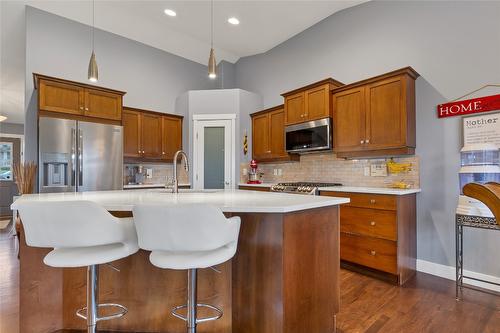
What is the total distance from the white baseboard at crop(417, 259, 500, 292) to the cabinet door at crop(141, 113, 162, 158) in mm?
4257

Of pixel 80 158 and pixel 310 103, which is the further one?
pixel 310 103

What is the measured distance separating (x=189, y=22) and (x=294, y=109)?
2.29 m

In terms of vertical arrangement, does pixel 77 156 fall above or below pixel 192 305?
above

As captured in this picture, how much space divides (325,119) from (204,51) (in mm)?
3094

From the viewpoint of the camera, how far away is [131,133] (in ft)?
14.9

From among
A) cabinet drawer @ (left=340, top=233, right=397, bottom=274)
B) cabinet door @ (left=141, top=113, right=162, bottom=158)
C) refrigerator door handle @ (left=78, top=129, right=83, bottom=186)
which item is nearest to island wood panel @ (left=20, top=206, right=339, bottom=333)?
cabinet drawer @ (left=340, top=233, right=397, bottom=274)

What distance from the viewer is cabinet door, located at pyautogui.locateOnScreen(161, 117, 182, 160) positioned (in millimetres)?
4973

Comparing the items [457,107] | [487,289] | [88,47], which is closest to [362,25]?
[457,107]

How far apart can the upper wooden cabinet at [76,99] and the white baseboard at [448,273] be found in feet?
14.9

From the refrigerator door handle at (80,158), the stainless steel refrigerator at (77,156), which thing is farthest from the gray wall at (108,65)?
the refrigerator door handle at (80,158)

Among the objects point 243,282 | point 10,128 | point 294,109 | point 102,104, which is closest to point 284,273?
point 243,282

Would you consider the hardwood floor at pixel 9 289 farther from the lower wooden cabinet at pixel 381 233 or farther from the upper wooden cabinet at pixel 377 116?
the upper wooden cabinet at pixel 377 116

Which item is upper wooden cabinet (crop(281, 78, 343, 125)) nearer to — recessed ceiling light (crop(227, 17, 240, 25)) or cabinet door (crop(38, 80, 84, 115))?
recessed ceiling light (crop(227, 17, 240, 25))

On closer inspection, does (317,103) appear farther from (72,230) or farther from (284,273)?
(72,230)
